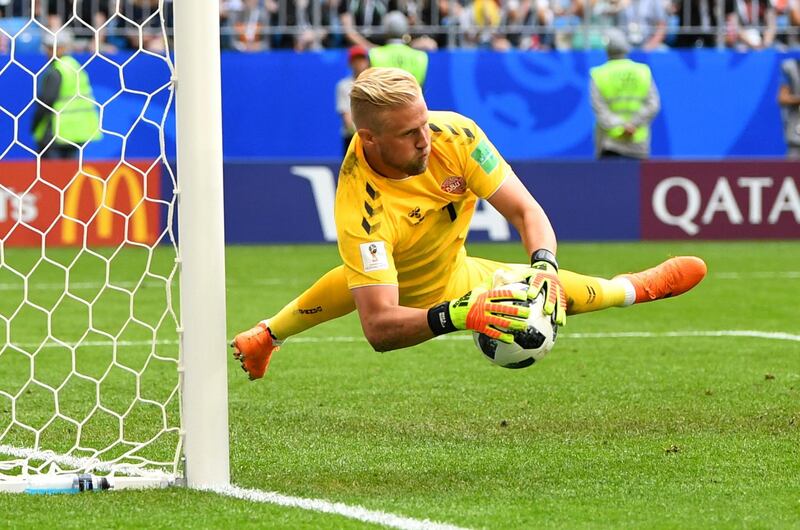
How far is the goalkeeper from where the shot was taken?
195 inches

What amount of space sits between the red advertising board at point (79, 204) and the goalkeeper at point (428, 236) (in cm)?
914

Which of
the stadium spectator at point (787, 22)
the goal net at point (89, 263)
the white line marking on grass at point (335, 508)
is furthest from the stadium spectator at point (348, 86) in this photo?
the white line marking on grass at point (335, 508)

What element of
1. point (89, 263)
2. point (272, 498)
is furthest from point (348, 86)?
point (272, 498)

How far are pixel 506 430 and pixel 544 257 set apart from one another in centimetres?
113

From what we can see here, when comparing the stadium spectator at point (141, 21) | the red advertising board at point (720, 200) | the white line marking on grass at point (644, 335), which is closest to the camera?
the white line marking on grass at point (644, 335)

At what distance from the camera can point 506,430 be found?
604 centimetres

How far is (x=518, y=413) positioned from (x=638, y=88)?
11133mm

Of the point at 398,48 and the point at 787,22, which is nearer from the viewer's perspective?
the point at 398,48

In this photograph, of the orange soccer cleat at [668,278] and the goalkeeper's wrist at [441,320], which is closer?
the goalkeeper's wrist at [441,320]

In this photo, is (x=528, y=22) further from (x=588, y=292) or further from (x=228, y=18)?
(x=588, y=292)

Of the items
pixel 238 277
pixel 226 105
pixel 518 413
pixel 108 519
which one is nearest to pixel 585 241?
pixel 238 277

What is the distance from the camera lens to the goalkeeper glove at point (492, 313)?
472 cm

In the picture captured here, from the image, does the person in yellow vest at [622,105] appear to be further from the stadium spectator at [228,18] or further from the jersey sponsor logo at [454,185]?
the jersey sponsor logo at [454,185]

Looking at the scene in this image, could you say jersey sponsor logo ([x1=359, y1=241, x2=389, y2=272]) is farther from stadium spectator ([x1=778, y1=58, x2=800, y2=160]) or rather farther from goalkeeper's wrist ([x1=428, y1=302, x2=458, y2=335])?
stadium spectator ([x1=778, y1=58, x2=800, y2=160])
